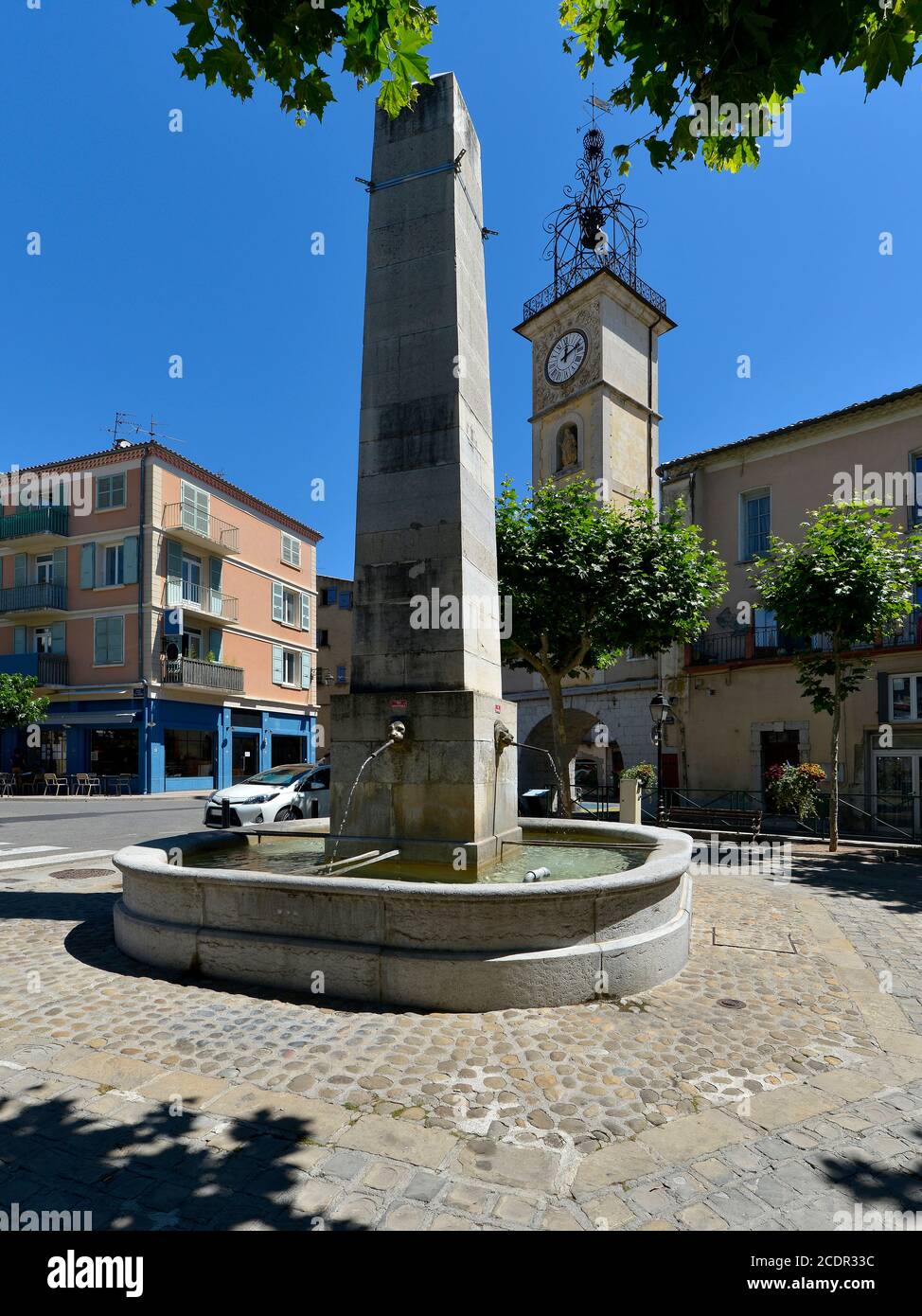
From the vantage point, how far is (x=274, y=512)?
3516 cm

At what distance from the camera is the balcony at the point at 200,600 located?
28047mm

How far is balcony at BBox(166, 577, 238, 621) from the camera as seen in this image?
2805 cm

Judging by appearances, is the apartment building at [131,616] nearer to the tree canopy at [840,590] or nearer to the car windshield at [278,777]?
the car windshield at [278,777]

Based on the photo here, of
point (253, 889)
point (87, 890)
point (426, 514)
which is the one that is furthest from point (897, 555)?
point (87, 890)

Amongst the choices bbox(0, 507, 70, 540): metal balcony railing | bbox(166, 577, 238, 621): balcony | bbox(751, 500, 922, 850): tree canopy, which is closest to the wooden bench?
bbox(751, 500, 922, 850): tree canopy

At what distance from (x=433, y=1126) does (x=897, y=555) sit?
47.6 ft

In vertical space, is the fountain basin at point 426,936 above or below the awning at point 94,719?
below

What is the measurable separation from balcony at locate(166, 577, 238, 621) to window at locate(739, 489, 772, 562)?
21.3 m

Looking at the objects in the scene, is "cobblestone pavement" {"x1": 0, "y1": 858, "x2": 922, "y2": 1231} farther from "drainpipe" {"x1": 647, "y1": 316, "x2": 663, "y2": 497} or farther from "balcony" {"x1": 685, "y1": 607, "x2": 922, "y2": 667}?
"drainpipe" {"x1": 647, "y1": 316, "x2": 663, "y2": 497}

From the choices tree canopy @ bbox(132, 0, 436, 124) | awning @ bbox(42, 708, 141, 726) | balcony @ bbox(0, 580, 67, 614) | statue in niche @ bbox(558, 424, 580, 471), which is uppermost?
statue in niche @ bbox(558, 424, 580, 471)

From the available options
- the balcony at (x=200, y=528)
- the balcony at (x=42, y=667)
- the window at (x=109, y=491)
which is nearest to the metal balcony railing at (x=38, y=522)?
the window at (x=109, y=491)

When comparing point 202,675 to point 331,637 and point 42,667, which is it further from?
point 331,637

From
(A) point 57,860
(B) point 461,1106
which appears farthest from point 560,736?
(B) point 461,1106

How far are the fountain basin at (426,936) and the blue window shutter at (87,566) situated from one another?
2674cm
